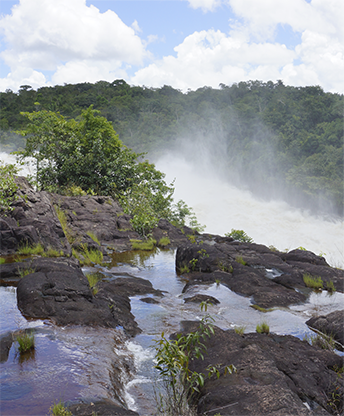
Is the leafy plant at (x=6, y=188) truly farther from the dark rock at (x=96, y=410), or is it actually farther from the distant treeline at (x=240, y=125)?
the distant treeline at (x=240, y=125)

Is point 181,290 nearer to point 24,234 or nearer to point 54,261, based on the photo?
point 54,261

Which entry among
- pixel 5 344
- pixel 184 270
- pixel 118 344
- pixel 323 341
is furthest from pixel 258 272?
pixel 5 344

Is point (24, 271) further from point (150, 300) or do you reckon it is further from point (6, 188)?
point (6, 188)

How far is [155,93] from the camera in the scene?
98500 mm

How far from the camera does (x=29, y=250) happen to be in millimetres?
10000

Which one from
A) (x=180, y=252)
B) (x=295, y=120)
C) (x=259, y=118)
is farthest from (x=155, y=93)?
(x=180, y=252)

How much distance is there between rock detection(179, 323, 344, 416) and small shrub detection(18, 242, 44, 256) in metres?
6.43

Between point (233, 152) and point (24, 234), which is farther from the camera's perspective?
point (233, 152)

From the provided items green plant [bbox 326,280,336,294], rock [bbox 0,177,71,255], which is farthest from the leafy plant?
green plant [bbox 326,280,336,294]

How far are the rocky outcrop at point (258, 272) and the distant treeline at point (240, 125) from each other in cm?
4629

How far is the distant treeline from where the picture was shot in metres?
58.2

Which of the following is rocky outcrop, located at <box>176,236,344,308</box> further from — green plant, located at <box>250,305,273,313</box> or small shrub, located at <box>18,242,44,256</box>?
small shrub, located at <box>18,242,44,256</box>

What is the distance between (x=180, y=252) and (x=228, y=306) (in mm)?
4367

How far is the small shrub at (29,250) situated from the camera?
32.7 ft
